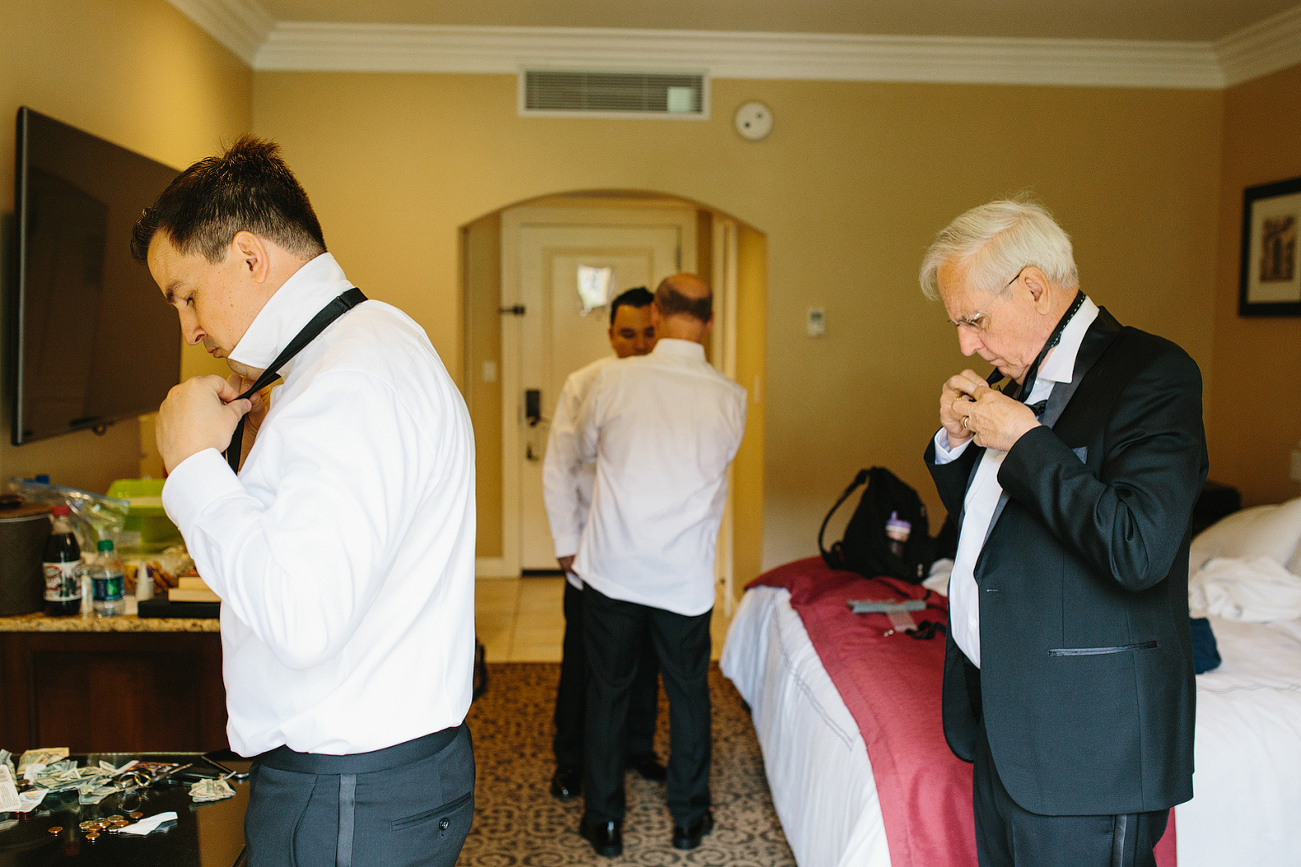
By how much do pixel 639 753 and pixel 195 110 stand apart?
2787mm

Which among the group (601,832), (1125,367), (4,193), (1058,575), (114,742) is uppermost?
(4,193)

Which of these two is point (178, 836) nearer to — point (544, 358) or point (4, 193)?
point (4, 193)

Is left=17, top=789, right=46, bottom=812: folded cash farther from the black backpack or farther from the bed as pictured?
the black backpack

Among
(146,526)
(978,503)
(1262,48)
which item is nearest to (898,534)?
(978,503)

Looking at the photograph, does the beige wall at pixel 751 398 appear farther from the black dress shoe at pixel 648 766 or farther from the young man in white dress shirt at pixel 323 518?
the young man in white dress shirt at pixel 323 518

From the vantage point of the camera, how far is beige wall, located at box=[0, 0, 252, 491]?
7.86 ft

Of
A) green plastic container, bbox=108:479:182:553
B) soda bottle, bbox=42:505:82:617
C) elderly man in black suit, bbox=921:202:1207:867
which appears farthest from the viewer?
green plastic container, bbox=108:479:182:553

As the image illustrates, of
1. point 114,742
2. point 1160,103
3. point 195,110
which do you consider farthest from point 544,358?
point 114,742

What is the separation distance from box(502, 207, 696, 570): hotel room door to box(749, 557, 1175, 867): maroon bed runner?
3.09 metres

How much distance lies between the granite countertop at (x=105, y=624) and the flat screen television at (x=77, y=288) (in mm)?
432

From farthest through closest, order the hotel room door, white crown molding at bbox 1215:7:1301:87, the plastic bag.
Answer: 1. the hotel room door
2. white crown molding at bbox 1215:7:1301:87
3. the plastic bag

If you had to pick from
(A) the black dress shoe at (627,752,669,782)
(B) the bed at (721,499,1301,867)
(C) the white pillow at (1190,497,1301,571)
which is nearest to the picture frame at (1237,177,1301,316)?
(C) the white pillow at (1190,497,1301,571)

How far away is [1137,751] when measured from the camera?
1428mm

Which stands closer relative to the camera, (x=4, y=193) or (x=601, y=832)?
(x=4, y=193)
